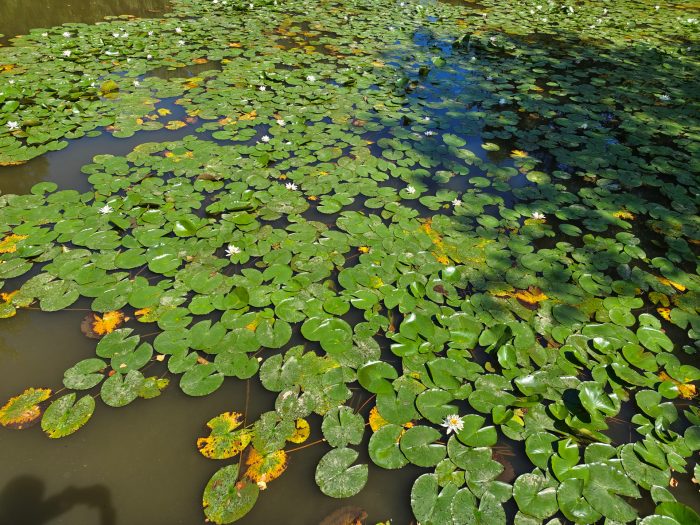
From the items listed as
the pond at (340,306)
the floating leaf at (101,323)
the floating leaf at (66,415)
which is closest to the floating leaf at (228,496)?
the pond at (340,306)

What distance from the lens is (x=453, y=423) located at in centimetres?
162

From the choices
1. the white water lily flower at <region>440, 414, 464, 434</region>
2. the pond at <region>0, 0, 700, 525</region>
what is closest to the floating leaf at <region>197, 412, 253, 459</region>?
the pond at <region>0, 0, 700, 525</region>

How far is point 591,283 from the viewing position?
2.31 metres

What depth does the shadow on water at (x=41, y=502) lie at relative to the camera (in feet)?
4.44

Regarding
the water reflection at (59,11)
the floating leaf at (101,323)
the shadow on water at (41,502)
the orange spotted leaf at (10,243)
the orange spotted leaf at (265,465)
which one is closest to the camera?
the shadow on water at (41,502)

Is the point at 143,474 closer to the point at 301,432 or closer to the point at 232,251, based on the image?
the point at 301,432

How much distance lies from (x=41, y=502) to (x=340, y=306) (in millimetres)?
1472

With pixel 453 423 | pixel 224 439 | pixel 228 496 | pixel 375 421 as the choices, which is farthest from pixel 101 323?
pixel 453 423

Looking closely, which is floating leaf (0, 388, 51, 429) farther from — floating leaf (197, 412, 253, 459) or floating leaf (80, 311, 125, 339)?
floating leaf (197, 412, 253, 459)

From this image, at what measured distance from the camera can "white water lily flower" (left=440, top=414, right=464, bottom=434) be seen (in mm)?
1605

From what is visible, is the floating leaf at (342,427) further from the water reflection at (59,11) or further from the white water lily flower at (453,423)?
the water reflection at (59,11)

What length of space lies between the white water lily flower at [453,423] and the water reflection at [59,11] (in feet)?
26.7

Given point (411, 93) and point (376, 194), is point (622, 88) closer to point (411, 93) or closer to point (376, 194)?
point (411, 93)

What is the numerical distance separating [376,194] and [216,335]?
5.53 ft
